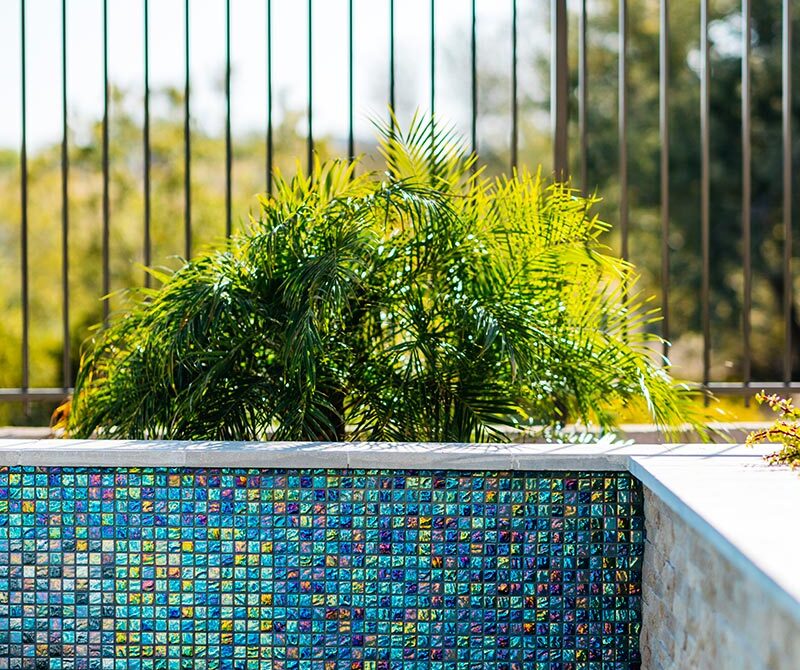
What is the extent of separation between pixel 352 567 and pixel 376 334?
712mm

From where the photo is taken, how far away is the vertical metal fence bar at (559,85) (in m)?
3.15

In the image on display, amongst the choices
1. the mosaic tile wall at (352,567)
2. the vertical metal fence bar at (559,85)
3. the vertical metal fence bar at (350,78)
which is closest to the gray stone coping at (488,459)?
the mosaic tile wall at (352,567)

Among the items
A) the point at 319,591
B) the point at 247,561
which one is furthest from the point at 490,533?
the point at 247,561

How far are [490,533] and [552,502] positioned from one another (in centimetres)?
14

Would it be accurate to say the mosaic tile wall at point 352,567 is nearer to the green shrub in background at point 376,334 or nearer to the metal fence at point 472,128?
the green shrub in background at point 376,334

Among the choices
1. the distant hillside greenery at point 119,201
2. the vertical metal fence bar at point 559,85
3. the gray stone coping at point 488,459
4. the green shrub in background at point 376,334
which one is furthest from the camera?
the distant hillside greenery at point 119,201

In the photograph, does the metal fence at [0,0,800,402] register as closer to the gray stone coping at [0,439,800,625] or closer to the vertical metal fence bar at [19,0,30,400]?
the vertical metal fence bar at [19,0,30,400]

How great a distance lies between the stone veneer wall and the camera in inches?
53.1

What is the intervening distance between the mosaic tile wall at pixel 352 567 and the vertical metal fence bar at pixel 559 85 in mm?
1375

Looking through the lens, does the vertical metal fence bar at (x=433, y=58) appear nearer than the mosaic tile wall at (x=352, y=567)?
No

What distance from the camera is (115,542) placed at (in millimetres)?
2146

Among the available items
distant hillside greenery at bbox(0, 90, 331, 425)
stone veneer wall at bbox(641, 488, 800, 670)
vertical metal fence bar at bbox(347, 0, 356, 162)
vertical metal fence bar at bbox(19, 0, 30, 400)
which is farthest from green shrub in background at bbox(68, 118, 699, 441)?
distant hillside greenery at bbox(0, 90, 331, 425)

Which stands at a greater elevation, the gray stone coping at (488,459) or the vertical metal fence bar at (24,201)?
the vertical metal fence bar at (24,201)

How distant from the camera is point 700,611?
1704 millimetres
